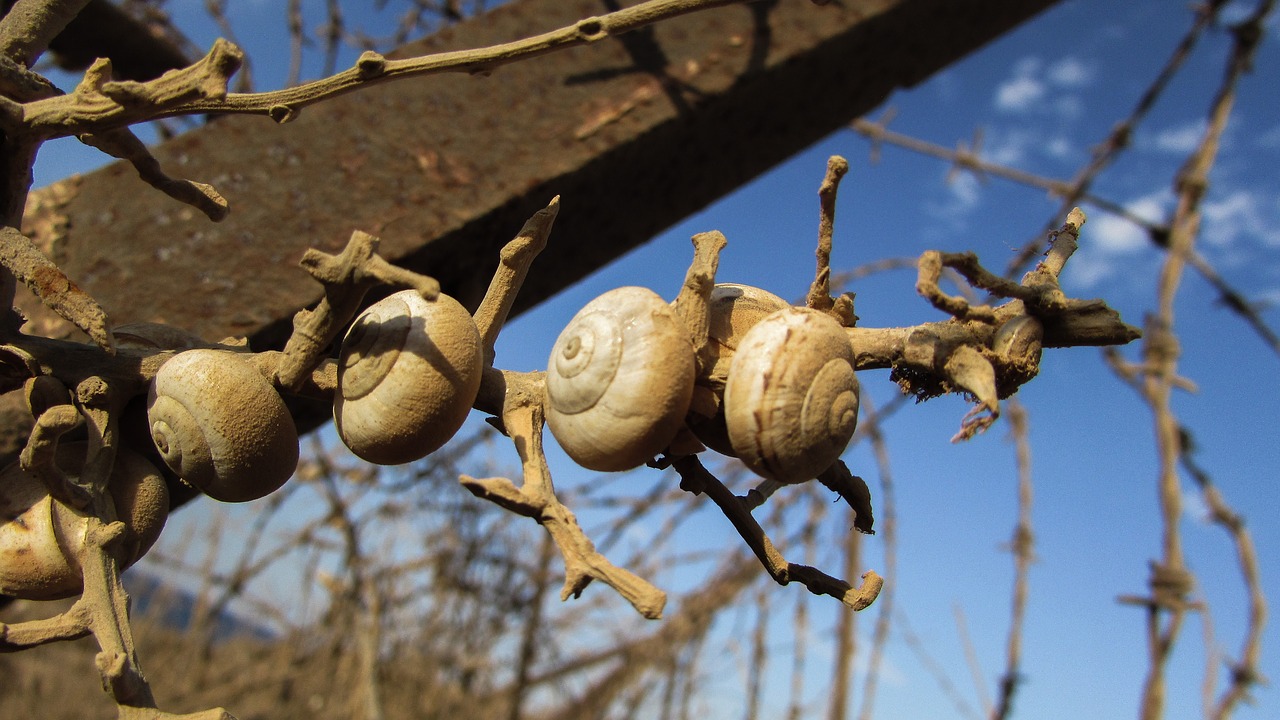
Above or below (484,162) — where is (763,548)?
below

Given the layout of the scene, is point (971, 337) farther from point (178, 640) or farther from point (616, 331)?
point (178, 640)

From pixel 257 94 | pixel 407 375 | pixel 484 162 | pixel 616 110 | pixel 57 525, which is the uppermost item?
pixel 616 110

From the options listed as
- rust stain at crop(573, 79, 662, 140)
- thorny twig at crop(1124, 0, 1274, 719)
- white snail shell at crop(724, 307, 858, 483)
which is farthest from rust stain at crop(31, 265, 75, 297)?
thorny twig at crop(1124, 0, 1274, 719)

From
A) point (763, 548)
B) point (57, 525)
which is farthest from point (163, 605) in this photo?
point (763, 548)

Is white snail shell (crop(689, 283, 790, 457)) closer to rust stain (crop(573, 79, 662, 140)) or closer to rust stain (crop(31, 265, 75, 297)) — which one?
rust stain (crop(31, 265, 75, 297))

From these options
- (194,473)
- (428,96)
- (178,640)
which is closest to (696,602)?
(428,96)

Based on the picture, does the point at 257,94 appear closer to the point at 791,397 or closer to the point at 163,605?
the point at 791,397

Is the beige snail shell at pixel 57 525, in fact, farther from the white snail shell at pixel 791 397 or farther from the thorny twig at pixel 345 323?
the white snail shell at pixel 791 397
